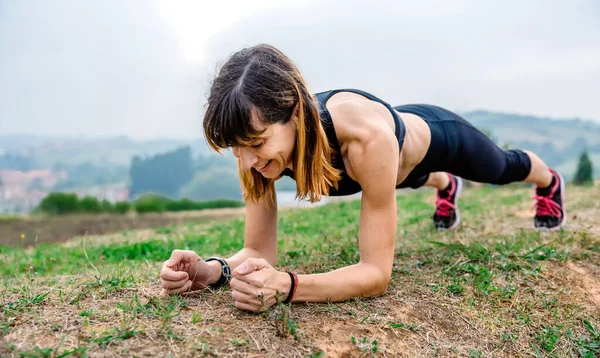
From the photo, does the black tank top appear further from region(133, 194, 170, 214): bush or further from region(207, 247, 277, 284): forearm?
region(133, 194, 170, 214): bush

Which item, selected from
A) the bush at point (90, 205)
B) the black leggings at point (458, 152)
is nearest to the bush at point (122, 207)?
the bush at point (90, 205)

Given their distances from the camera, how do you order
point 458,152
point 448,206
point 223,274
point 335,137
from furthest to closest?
point 448,206 < point 458,152 < point 223,274 < point 335,137

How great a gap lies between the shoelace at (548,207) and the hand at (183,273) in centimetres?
323

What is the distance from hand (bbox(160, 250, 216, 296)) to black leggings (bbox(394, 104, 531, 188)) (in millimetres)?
1649

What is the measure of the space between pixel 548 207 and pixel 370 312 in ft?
8.86

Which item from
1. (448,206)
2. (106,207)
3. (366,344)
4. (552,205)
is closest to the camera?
(366,344)

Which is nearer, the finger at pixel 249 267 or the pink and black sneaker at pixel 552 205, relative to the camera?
the finger at pixel 249 267

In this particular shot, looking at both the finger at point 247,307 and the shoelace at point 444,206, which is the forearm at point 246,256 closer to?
the finger at point 247,307

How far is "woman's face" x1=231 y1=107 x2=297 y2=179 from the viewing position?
7.79ft

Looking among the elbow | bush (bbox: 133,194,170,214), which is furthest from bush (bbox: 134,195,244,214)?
the elbow

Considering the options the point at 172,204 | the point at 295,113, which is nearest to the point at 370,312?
the point at 295,113

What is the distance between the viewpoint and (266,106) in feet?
7.67

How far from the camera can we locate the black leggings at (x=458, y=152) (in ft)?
11.6

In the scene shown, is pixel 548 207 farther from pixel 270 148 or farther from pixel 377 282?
pixel 270 148
